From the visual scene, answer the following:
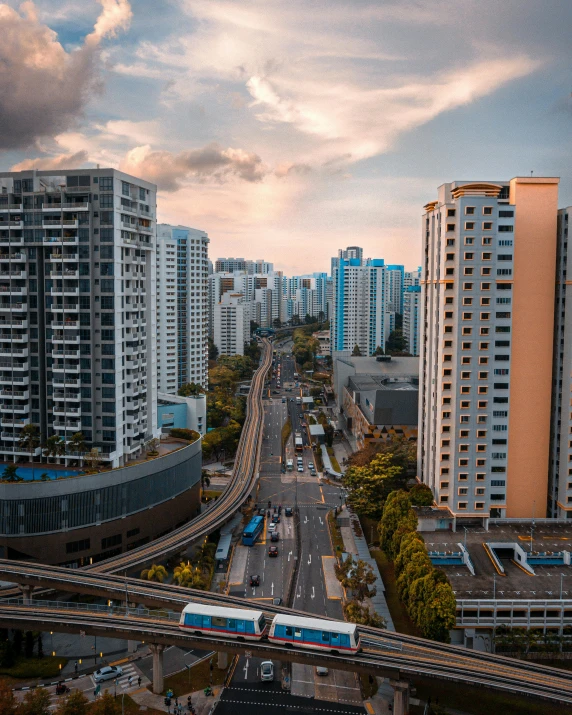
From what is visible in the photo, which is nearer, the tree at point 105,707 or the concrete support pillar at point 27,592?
the tree at point 105,707

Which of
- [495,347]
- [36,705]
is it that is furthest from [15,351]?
[495,347]

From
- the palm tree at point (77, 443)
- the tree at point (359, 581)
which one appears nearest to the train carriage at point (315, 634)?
the tree at point (359, 581)

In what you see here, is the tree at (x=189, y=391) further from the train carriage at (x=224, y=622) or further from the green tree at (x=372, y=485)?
the train carriage at (x=224, y=622)

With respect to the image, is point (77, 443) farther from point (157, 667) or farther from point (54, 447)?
point (157, 667)

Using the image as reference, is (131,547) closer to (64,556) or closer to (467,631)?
(64,556)

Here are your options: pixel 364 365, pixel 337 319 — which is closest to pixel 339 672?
pixel 364 365
